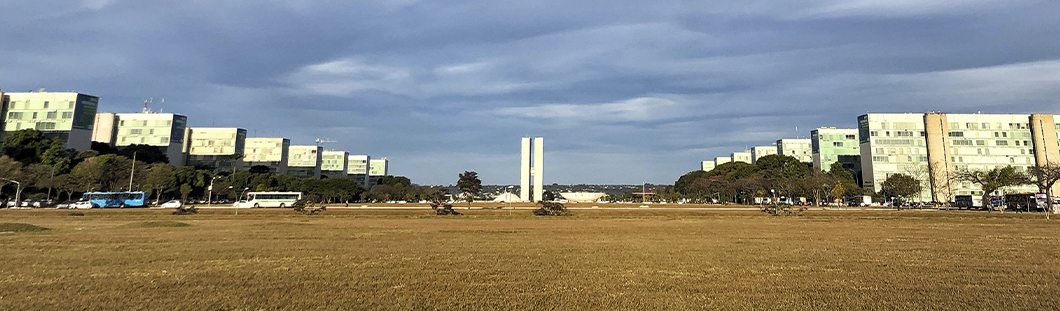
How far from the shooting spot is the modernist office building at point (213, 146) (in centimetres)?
12862

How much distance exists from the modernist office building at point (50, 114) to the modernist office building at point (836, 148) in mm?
147941

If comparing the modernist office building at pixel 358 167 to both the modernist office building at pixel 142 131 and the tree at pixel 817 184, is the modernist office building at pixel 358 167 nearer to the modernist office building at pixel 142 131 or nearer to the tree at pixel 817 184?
the modernist office building at pixel 142 131

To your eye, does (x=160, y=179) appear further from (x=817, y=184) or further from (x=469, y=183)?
(x=817, y=184)

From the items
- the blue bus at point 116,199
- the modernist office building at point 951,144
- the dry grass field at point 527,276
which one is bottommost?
the dry grass field at point 527,276

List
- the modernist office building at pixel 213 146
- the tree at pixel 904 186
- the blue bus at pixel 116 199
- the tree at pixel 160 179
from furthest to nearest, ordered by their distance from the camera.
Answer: the modernist office building at pixel 213 146 < the tree at pixel 160 179 < the tree at pixel 904 186 < the blue bus at pixel 116 199

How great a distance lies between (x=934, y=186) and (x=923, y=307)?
321ft

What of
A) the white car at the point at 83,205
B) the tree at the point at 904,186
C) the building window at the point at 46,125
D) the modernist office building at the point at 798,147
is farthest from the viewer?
the modernist office building at the point at 798,147

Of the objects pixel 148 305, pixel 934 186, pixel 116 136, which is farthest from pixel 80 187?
pixel 934 186

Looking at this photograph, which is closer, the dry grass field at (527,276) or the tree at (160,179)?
the dry grass field at (527,276)

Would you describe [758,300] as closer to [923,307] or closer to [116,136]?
[923,307]

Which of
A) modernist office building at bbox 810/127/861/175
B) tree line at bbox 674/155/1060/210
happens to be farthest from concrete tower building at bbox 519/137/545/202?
modernist office building at bbox 810/127/861/175

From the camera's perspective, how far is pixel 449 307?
23.6 ft

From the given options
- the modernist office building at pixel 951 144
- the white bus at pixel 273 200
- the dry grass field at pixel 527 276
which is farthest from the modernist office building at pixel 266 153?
the modernist office building at pixel 951 144

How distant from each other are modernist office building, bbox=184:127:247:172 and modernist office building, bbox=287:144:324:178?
28.2 m
